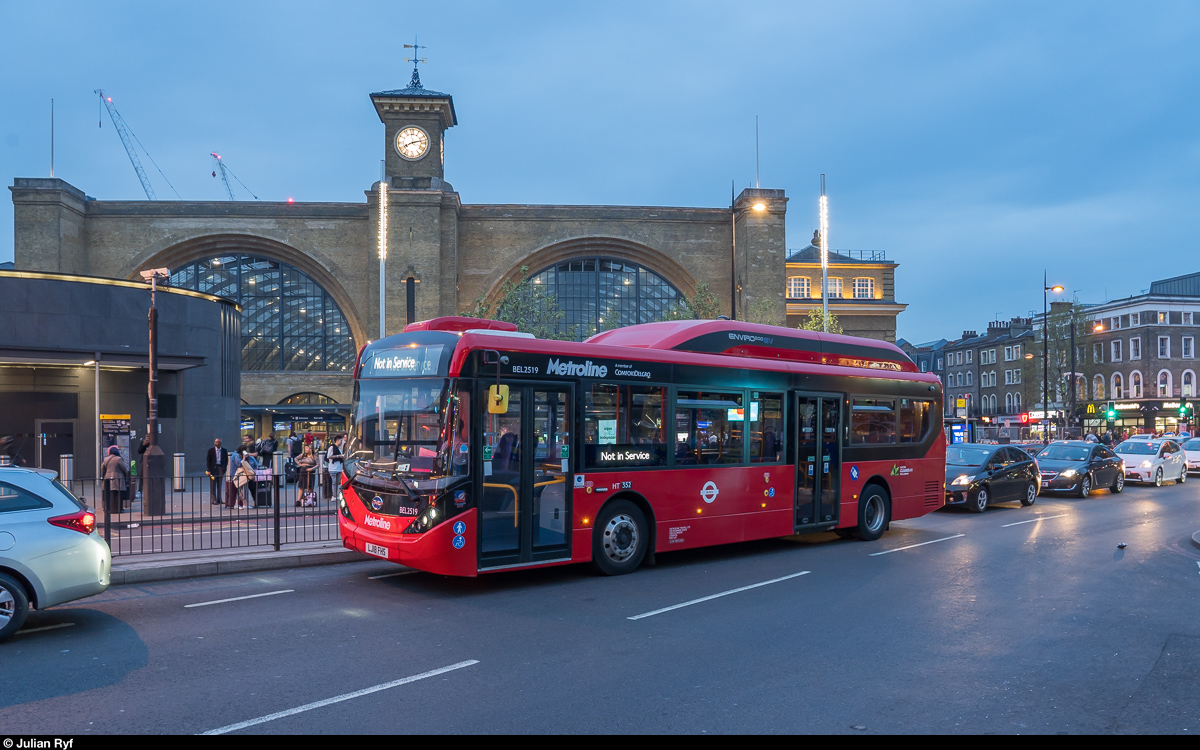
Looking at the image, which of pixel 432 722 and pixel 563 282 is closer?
pixel 432 722

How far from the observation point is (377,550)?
913cm

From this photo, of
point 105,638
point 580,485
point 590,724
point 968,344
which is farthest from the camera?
point 968,344

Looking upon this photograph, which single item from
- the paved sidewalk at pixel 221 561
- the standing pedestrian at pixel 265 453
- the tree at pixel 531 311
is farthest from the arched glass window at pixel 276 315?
the paved sidewalk at pixel 221 561

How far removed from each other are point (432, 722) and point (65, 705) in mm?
2558

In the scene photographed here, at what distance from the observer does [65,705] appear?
5340 mm

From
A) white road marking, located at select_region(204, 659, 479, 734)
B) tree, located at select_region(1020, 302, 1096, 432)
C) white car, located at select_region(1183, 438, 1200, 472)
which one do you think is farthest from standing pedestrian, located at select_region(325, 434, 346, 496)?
tree, located at select_region(1020, 302, 1096, 432)

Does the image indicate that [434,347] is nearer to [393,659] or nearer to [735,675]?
[393,659]

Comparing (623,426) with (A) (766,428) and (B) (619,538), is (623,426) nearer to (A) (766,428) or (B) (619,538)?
(B) (619,538)

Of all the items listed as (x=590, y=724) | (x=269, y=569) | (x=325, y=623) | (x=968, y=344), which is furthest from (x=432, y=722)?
(x=968, y=344)

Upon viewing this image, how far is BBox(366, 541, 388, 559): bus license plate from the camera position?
9037mm

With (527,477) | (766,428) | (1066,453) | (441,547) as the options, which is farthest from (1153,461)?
(441,547)

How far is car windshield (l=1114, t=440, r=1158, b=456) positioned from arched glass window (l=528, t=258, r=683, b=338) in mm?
26800

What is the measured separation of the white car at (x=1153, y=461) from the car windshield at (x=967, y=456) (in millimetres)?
11329

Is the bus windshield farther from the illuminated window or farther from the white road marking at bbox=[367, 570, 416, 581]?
the illuminated window
